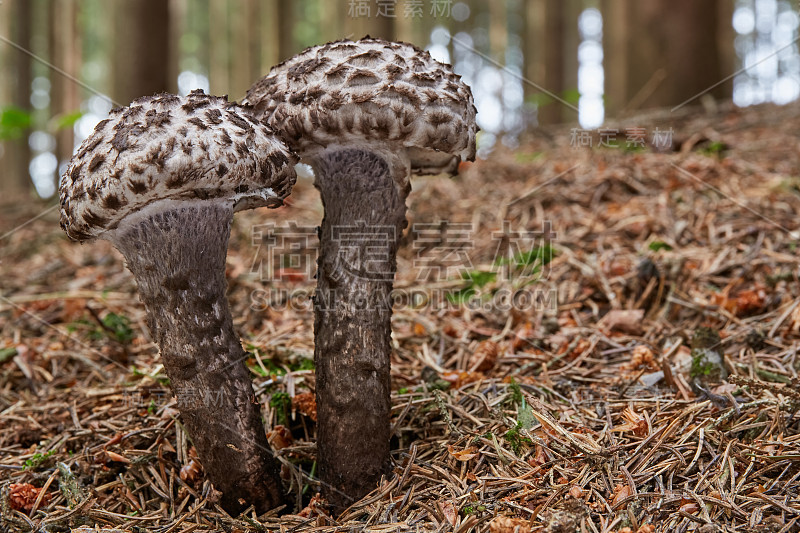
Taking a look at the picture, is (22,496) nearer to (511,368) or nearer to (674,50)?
(511,368)

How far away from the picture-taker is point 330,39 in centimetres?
1442

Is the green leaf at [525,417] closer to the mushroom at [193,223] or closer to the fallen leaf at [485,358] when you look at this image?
the fallen leaf at [485,358]

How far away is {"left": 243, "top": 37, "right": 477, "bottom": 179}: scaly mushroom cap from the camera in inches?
86.4

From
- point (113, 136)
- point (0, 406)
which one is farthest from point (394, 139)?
point (0, 406)

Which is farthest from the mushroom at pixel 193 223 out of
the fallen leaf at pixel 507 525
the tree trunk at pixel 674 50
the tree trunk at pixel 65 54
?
the tree trunk at pixel 65 54

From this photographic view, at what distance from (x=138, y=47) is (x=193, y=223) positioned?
Result: 538cm

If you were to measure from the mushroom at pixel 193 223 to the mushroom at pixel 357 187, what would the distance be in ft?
0.72

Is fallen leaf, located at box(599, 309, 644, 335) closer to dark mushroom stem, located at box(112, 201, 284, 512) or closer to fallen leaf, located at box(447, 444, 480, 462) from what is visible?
fallen leaf, located at box(447, 444, 480, 462)

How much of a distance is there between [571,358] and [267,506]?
1796mm

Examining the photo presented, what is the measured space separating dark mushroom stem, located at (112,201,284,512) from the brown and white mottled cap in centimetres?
13

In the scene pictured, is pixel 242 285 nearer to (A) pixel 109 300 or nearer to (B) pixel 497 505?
(A) pixel 109 300

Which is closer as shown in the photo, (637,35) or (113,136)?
(113,136)

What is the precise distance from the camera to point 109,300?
420 centimetres

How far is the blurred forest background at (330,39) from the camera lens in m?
6.66
